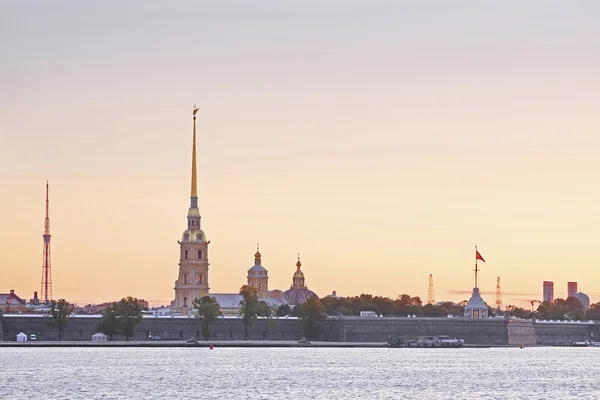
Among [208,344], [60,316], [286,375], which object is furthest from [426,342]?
[286,375]

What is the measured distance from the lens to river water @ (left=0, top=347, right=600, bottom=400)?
91812mm

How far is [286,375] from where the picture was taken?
110 metres

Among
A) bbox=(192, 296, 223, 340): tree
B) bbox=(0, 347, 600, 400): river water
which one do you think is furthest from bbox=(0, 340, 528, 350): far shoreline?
bbox=(0, 347, 600, 400): river water

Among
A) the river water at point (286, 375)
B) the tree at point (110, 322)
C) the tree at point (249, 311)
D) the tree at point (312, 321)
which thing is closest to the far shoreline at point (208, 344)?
the tree at point (110, 322)

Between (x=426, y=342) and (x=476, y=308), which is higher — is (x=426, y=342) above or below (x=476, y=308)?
below

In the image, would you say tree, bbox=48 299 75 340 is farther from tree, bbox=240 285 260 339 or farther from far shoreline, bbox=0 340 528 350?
tree, bbox=240 285 260 339

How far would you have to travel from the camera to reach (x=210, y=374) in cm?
10994

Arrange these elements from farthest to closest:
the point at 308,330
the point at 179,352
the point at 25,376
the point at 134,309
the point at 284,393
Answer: the point at 308,330 < the point at 134,309 < the point at 179,352 < the point at 25,376 < the point at 284,393

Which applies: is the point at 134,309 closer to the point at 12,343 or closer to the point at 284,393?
the point at 12,343

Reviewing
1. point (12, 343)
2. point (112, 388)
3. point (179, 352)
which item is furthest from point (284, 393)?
point (12, 343)

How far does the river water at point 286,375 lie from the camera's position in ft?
301

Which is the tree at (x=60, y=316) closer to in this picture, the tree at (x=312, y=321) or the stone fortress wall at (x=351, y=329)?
the stone fortress wall at (x=351, y=329)

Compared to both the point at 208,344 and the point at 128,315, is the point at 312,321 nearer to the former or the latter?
the point at 208,344

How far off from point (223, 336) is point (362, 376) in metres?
76.9
